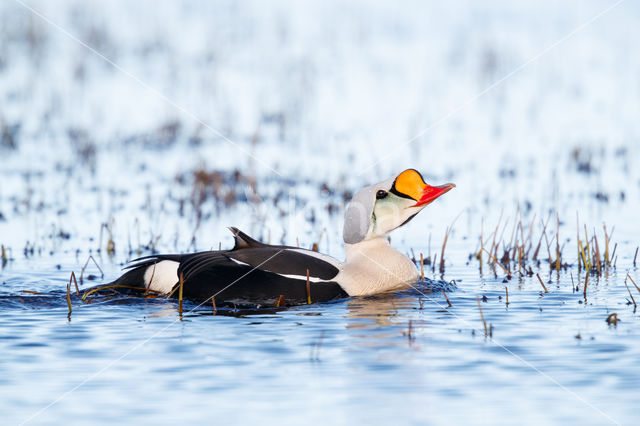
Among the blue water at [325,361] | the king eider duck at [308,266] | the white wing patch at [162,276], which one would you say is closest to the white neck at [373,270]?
the king eider duck at [308,266]

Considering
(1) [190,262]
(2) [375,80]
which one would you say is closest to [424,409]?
(1) [190,262]

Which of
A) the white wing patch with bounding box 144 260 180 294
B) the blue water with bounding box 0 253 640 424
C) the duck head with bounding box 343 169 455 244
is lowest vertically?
the blue water with bounding box 0 253 640 424

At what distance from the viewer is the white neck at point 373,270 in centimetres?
756

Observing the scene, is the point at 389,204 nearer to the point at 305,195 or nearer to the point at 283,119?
the point at 305,195

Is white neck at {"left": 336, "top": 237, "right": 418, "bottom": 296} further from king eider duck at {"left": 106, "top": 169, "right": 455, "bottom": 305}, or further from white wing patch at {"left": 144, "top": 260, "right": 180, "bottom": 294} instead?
white wing patch at {"left": 144, "top": 260, "right": 180, "bottom": 294}

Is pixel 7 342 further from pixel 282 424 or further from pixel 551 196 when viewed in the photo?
pixel 551 196

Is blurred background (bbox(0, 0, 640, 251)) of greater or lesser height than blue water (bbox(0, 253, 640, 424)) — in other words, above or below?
above

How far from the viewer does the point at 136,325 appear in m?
6.58

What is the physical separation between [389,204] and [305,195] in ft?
15.9

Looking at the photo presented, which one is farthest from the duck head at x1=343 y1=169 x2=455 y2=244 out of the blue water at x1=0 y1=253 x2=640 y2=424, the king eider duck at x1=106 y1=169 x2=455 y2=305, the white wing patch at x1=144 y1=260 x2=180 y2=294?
the white wing patch at x1=144 y1=260 x2=180 y2=294

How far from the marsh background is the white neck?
0.61ft

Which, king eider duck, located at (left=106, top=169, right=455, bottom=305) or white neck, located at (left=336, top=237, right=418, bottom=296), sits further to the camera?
white neck, located at (left=336, top=237, right=418, bottom=296)

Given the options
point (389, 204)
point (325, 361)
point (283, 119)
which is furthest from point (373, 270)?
point (283, 119)

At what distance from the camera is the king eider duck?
7.22m
